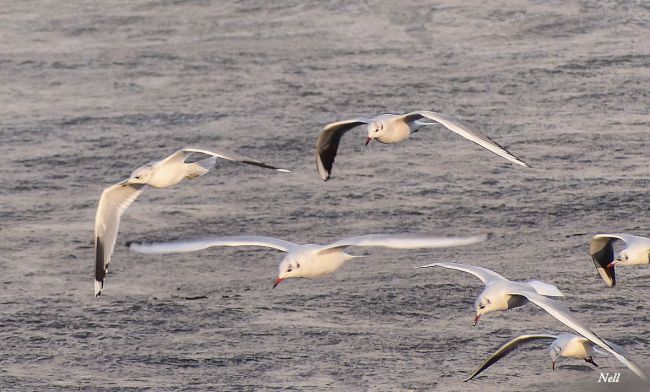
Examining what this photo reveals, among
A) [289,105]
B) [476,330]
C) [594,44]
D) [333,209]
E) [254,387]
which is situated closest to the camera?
[254,387]

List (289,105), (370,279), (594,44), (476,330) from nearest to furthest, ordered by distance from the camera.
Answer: (476,330)
(370,279)
(289,105)
(594,44)

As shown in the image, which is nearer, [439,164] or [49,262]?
[49,262]

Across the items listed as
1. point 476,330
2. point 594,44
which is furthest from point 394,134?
point 594,44

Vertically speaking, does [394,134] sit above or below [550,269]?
above

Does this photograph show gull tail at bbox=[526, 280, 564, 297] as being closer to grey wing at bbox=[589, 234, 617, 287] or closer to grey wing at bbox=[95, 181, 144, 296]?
grey wing at bbox=[589, 234, 617, 287]

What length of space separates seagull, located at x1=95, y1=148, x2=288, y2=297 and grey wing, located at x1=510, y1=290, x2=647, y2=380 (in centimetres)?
204

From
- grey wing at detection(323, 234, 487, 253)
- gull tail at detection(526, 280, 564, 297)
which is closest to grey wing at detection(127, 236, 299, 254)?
grey wing at detection(323, 234, 487, 253)

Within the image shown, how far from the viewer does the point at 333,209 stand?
11.8 meters

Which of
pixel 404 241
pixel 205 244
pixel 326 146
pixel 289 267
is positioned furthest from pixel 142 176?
pixel 404 241

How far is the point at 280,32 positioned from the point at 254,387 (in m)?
7.01

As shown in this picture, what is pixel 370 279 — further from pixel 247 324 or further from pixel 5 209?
pixel 5 209

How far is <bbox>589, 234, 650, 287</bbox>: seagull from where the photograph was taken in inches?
350

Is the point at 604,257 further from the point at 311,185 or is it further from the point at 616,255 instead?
the point at 311,185

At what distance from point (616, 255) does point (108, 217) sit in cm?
307
